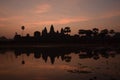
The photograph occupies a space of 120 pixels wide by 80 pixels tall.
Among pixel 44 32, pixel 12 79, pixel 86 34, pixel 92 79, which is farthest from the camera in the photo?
pixel 44 32

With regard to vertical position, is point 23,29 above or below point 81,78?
above

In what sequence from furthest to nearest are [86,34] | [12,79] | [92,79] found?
[86,34]
[12,79]
[92,79]

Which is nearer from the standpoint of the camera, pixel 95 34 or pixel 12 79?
pixel 12 79

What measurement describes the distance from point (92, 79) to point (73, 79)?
1.67m

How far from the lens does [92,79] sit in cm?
1616

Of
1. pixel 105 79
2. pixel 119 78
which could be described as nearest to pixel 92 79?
pixel 105 79

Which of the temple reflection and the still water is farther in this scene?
the temple reflection

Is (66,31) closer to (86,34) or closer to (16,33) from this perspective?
(86,34)

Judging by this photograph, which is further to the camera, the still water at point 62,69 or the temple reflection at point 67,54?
the temple reflection at point 67,54

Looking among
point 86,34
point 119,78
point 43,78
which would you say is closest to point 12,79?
point 43,78

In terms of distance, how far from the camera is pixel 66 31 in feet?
481

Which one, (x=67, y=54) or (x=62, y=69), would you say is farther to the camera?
(x=67, y=54)

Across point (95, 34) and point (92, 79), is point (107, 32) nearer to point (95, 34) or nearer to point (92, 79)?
point (95, 34)

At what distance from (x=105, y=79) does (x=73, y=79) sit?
2632 mm
